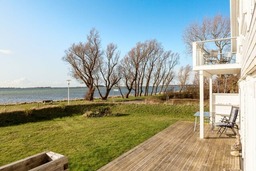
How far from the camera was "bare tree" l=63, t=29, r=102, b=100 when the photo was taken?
82.4 ft

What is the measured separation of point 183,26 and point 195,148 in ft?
67.7

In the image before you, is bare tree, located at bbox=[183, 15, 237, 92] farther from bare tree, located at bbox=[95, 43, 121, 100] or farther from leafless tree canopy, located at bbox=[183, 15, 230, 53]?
bare tree, located at bbox=[95, 43, 121, 100]

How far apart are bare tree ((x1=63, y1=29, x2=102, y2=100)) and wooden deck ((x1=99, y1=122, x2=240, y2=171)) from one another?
18922 mm

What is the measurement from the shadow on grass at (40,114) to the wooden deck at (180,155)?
29.6 feet

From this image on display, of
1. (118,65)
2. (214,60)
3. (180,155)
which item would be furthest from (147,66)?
(180,155)

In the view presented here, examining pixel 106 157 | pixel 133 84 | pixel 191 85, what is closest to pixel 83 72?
pixel 133 84

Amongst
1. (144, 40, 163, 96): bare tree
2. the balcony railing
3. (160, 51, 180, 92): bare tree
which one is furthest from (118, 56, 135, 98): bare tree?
the balcony railing

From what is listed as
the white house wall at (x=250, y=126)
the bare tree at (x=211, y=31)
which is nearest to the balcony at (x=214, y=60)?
the white house wall at (x=250, y=126)

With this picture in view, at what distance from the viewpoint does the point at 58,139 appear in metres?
8.28

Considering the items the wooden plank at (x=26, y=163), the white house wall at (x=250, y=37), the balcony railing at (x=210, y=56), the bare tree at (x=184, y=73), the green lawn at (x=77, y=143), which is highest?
the bare tree at (x=184, y=73)

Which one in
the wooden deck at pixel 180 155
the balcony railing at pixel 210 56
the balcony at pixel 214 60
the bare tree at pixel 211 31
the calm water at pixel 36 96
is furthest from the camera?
the calm water at pixel 36 96

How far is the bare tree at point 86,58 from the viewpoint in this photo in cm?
2511

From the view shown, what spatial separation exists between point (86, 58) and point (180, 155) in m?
21.3

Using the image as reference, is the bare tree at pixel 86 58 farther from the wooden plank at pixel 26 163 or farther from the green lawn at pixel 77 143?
the wooden plank at pixel 26 163
